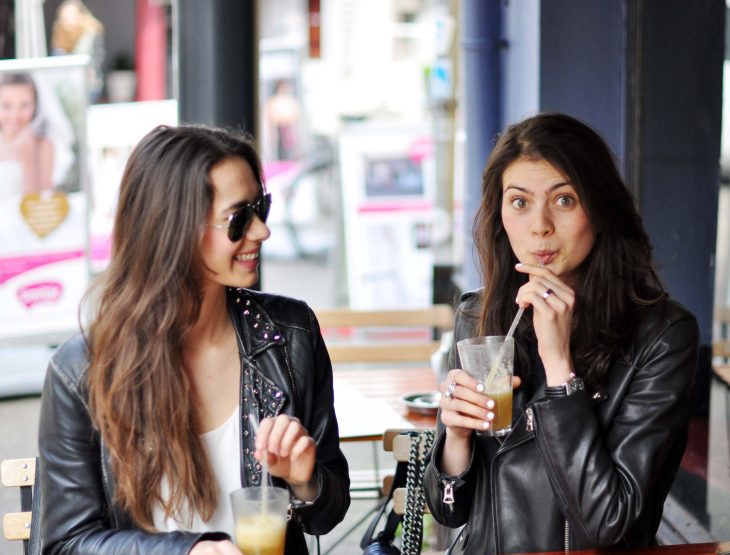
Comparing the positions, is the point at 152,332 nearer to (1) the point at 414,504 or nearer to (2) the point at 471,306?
(2) the point at 471,306

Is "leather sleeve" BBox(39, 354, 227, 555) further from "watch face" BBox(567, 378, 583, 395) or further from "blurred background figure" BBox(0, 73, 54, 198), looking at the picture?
"blurred background figure" BBox(0, 73, 54, 198)

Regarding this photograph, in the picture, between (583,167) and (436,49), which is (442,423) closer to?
(583,167)

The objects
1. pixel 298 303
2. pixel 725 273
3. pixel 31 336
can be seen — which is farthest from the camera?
pixel 31 336

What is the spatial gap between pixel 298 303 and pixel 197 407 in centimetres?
36

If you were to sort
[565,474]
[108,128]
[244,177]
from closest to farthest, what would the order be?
[565,474] < [244,177] < [108,128]

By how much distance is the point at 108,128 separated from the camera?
27.3 ft

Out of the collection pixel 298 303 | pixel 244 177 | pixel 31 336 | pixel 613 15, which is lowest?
pixel 31 336

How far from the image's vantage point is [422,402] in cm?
427

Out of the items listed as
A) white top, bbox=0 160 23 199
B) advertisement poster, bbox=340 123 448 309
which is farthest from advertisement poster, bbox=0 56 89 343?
advertisement poster, bbox=340 123 448 309

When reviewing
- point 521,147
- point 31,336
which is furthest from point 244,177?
point 31,336

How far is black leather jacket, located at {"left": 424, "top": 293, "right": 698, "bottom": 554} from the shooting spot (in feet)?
7.45

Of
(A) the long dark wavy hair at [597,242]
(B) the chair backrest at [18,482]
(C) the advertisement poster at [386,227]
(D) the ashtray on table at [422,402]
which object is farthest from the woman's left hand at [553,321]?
(C) the advertisement poster at [386,227]

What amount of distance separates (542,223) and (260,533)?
0.95 metres

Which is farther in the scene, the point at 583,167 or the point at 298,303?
the point at 298,303
